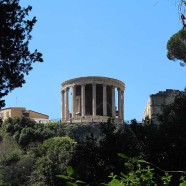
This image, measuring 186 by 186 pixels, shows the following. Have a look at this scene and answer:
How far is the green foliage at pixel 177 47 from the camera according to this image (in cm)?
4188

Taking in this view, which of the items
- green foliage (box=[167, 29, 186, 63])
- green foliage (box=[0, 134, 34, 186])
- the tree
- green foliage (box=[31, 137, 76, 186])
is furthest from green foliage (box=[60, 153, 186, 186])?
green foliage (box=[167, 29, 186, 63])

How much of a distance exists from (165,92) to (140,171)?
53.3m

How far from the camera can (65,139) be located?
1693 inches

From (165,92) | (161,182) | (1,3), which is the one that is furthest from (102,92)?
(161,182)

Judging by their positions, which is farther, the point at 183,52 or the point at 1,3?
the point at 183,52

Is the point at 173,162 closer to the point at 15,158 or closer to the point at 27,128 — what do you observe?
the point at 15,158

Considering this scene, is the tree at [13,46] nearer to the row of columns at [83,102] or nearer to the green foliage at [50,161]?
the green foliage at [50,161]

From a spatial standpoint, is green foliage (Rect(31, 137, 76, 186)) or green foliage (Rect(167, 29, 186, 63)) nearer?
green foliage (Rect(31, 137, 76, 186))

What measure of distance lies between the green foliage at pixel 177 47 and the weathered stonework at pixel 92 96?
2828 centimetres

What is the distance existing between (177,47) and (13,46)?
30413 mm

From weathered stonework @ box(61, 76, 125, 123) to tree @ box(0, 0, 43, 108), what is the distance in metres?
56.3

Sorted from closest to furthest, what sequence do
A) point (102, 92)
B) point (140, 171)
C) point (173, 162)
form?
point (140, 171)
point (173, 162)
point (102, 92)

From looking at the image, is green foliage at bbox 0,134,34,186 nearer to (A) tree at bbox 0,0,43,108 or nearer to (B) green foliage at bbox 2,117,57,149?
(B) green foliage at bbox 2,117,57,149

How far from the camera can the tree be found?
1328 cm
